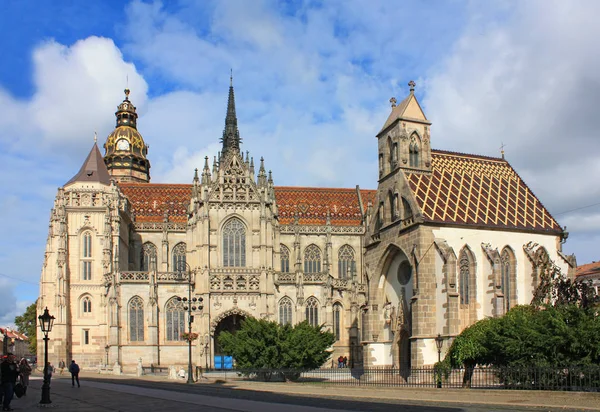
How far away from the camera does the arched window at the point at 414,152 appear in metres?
46.1

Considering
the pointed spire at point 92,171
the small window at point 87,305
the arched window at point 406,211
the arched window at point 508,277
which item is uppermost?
the pointed spire at point 92,171

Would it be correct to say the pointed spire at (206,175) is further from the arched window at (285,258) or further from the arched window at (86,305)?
the arched window at (86,305)

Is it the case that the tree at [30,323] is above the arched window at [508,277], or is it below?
below

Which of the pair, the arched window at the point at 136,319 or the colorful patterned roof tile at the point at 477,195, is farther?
the arched window at the point at 136,319

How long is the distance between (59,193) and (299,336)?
32008mm

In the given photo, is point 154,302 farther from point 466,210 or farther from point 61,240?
point 466,210

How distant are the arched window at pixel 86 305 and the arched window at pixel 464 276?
120ft

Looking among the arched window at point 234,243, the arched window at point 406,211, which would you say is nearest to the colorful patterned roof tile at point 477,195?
the arched window at point 406,211

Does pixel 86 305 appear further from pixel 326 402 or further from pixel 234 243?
pixel 326 402

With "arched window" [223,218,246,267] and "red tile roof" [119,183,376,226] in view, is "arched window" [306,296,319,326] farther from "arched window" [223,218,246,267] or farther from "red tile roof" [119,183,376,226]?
"red tile roof" [119,183,376,226]

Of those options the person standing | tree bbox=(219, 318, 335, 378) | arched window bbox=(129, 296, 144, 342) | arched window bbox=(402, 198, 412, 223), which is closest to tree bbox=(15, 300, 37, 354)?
arched window bbox=(129, 296, 144, 342)

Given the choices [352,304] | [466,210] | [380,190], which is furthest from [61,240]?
[466,210]

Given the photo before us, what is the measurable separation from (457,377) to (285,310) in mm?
27325

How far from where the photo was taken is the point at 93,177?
7025cm
